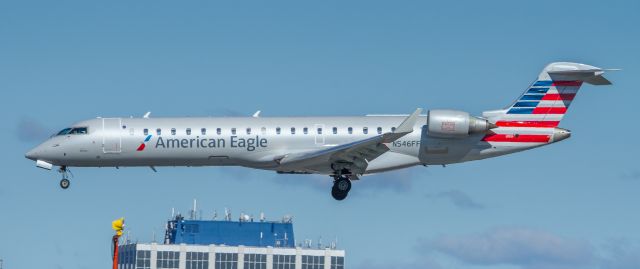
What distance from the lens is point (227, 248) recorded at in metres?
128

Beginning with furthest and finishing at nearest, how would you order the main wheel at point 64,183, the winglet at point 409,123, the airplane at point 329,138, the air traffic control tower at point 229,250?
the air traffic control tower at point 229,250
the main wheel at point 64,183
the airplane at point 329,138
the winglet at point 409,123

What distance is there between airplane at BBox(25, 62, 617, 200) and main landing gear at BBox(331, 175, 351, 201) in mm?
41

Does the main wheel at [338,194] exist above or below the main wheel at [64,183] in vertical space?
below

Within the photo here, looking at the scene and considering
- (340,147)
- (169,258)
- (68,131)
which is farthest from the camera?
(169,258)

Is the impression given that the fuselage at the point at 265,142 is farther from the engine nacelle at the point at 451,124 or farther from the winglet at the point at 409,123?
the winglet at the point at 409,123

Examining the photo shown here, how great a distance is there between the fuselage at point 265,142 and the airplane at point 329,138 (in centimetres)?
4

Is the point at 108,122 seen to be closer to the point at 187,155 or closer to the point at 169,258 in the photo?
the point at 187,155

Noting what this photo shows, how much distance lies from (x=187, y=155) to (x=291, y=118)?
455cm

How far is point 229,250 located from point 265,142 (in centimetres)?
6779

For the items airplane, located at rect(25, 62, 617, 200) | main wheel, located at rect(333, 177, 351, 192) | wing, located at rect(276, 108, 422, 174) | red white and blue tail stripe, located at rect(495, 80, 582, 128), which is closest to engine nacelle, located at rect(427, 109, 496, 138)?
airplane, located at rect(25, 62, 617, 200)

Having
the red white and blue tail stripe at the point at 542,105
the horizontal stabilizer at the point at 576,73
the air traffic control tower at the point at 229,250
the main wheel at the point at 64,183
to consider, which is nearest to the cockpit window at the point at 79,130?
the main wheel at the point at 64,183

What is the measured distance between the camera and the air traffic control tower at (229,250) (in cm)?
12744

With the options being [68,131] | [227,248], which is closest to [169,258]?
[227,248]

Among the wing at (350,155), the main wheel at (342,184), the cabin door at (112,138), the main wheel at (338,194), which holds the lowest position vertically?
the main wheel at (338,194)
